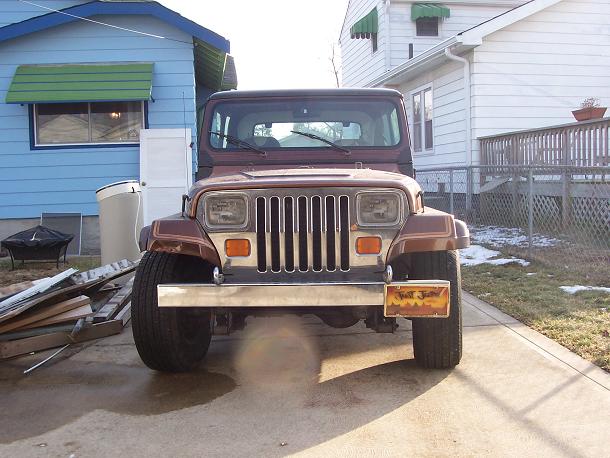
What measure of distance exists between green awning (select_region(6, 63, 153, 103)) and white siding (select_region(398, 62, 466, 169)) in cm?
683

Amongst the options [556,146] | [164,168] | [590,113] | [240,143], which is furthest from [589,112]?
[240,143]

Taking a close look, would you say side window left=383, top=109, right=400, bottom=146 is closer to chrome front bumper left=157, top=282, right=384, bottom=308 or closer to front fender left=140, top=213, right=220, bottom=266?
chrome front bumper left=157, top=282, right=384, bottom=308

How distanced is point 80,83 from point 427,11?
10.9m

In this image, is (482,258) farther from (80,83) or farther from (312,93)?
(80,83)

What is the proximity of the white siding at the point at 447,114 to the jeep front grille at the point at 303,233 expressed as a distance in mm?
10514

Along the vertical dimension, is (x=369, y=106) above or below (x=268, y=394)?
above

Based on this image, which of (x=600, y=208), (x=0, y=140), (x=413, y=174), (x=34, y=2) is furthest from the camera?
(x=34, y=2)

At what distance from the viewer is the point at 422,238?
3562 millimetres

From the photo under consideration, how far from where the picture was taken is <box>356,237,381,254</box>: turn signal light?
11.9 ft

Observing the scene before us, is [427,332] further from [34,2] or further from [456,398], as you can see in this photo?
[34,2]

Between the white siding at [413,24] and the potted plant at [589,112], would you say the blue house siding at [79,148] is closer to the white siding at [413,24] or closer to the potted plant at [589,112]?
the potted plant at [589,112]

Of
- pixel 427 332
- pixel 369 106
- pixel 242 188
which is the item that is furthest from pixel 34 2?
pixel 427 332

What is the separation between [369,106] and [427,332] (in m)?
1.98

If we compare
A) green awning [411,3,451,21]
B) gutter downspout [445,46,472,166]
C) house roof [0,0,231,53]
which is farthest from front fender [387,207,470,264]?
green awning [411,3,451,21]
